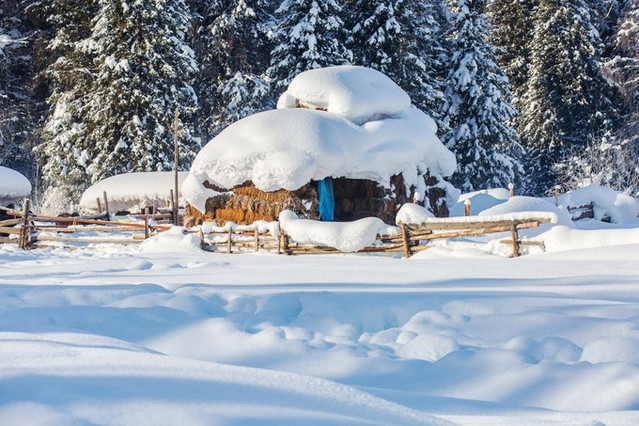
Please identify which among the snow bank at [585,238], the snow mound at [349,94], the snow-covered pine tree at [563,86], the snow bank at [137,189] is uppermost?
the snow-covered pine tree at [563,86]

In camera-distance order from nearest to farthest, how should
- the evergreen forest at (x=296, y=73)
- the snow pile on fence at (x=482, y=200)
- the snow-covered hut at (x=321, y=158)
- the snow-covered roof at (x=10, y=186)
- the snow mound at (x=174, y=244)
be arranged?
the snow mound at (x=174, y=244)
the snow-covered hut at (x=321, y=158)
the snow pile on fence at (x=482, y=200)
the snow-covered roof at (x=10, y=186)
the evergreen forest at (x=296, y=73)

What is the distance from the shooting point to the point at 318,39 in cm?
2806

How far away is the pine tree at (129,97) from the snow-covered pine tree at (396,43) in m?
7.84

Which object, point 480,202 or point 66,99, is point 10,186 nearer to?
point 66,99

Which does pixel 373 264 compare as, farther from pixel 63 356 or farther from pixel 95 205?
pixel 95 205

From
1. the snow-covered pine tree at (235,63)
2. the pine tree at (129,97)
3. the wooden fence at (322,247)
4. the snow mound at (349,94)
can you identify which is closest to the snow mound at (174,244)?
the wooden fence at (322,247)

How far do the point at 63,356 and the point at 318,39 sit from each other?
26513mm

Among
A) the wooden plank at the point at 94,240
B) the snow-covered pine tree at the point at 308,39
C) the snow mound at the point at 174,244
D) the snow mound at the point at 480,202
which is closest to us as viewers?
the snow mound at the point at 174,244

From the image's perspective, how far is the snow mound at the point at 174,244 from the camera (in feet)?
47.1

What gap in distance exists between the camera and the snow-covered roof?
25422 mm

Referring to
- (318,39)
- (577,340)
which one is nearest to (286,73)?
(318,39)

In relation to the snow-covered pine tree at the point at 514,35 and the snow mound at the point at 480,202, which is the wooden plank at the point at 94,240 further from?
the snow-covered pine tree at the point at 514,35

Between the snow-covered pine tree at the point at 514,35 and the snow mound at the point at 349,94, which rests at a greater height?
the snow-covered pine tree at the point at 514,35

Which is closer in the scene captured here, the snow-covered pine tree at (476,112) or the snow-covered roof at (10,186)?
the snow-covered roof at (10,186)
